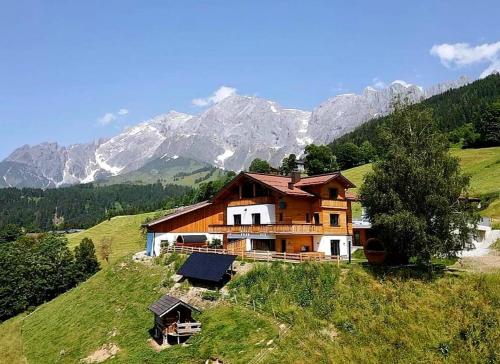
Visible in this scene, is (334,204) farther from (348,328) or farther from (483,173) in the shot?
(483,173)

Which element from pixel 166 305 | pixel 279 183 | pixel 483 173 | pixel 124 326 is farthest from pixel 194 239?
pixel 483 173

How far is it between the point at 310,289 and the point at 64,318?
3051 cm

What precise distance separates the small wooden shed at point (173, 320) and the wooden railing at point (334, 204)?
61.0 ft

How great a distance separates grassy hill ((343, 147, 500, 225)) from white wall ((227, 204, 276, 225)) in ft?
81.9

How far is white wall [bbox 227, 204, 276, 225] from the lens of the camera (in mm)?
47812

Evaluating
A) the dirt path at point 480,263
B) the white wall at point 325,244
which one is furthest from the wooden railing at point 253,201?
the dirt path at point 480,263

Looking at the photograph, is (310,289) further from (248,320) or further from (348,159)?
(348,159)

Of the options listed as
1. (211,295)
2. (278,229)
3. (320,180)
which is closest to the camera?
(211,295)

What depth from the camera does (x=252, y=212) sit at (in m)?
49.9

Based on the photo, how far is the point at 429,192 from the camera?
32.1 metres

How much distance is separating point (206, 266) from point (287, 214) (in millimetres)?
10640

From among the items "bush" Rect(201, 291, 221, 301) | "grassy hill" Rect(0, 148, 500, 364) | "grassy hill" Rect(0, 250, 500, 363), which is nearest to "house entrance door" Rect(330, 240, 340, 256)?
"grassy hill" Rect(0, 148, 500, 364)

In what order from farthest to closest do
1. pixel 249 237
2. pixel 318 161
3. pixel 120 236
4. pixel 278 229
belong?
pixel 318 161, pixel 120 236, pixel 249 237, pixel 278 229

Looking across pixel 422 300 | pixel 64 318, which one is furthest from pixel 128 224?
pixel 422 300
